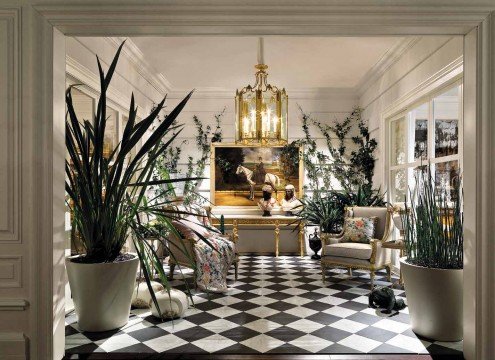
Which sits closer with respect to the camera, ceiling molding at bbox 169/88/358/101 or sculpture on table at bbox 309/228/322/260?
sculpture on table at bbox 309/228/322/260

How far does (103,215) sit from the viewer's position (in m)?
2.89

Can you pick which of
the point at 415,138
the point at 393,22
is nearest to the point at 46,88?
the point at 393,22

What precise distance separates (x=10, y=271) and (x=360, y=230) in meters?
3.75

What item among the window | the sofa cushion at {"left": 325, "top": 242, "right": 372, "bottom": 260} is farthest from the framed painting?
the sofa cushion at {"left": 325, "top": 242, "right": 372, "bottom": 260}

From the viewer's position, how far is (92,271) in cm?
294

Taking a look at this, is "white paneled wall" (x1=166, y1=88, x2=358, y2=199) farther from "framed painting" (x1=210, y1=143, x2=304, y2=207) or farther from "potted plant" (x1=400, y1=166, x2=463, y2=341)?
"potted plant" (x1=400, y1=166, x2=463, y2=341)

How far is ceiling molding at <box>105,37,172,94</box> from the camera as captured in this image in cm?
475

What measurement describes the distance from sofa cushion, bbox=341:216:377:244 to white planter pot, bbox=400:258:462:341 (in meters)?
1.91

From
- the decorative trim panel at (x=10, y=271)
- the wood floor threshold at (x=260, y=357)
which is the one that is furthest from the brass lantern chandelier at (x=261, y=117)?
the decorative trim panel at (x=10, y=271)

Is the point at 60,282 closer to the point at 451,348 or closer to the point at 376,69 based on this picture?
the point at 451,348

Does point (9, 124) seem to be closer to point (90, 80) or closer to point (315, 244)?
point (90, 80)

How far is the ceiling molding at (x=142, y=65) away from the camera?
4752 mm

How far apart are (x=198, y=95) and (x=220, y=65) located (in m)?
1.50

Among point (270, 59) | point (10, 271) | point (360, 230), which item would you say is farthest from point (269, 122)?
point (10, 271)
